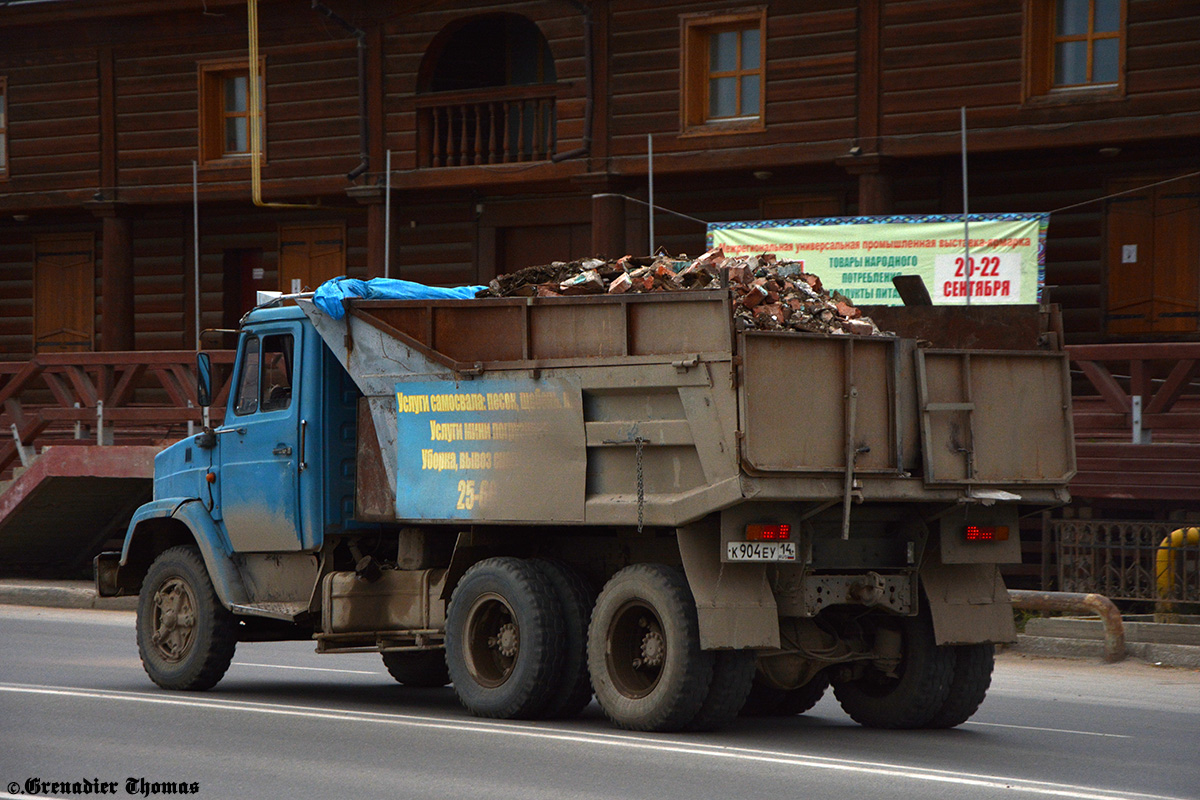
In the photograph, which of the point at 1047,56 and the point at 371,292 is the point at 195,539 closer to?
the point at 371,292

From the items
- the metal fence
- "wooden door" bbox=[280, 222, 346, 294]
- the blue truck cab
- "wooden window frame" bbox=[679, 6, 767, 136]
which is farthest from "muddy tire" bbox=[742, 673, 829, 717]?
"wooden door" bbox=[280, 222, 346, 294]

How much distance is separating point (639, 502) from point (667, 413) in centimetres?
53

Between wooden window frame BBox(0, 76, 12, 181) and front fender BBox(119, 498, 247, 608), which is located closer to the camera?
front fender BBox(119, 498, 247, 608)

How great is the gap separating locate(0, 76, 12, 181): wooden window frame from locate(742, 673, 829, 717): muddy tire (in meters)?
20.4

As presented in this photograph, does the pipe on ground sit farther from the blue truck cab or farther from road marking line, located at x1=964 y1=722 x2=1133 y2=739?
the blue truck cab

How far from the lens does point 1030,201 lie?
70.8 ft

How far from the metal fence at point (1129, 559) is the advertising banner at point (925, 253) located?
9.63 feet

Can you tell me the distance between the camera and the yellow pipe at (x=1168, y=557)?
15062 mm

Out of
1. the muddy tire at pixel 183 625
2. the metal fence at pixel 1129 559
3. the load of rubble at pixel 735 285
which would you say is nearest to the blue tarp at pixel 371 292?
the load of rubble at pixel 735 285

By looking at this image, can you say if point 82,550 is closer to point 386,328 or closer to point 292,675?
point 292,675

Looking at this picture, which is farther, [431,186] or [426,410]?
[431,186]

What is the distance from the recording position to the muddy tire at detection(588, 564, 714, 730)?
9.38 metres

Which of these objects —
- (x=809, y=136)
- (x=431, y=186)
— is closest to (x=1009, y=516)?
(x=809, y=136)

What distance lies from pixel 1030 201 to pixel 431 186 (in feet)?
27.2
